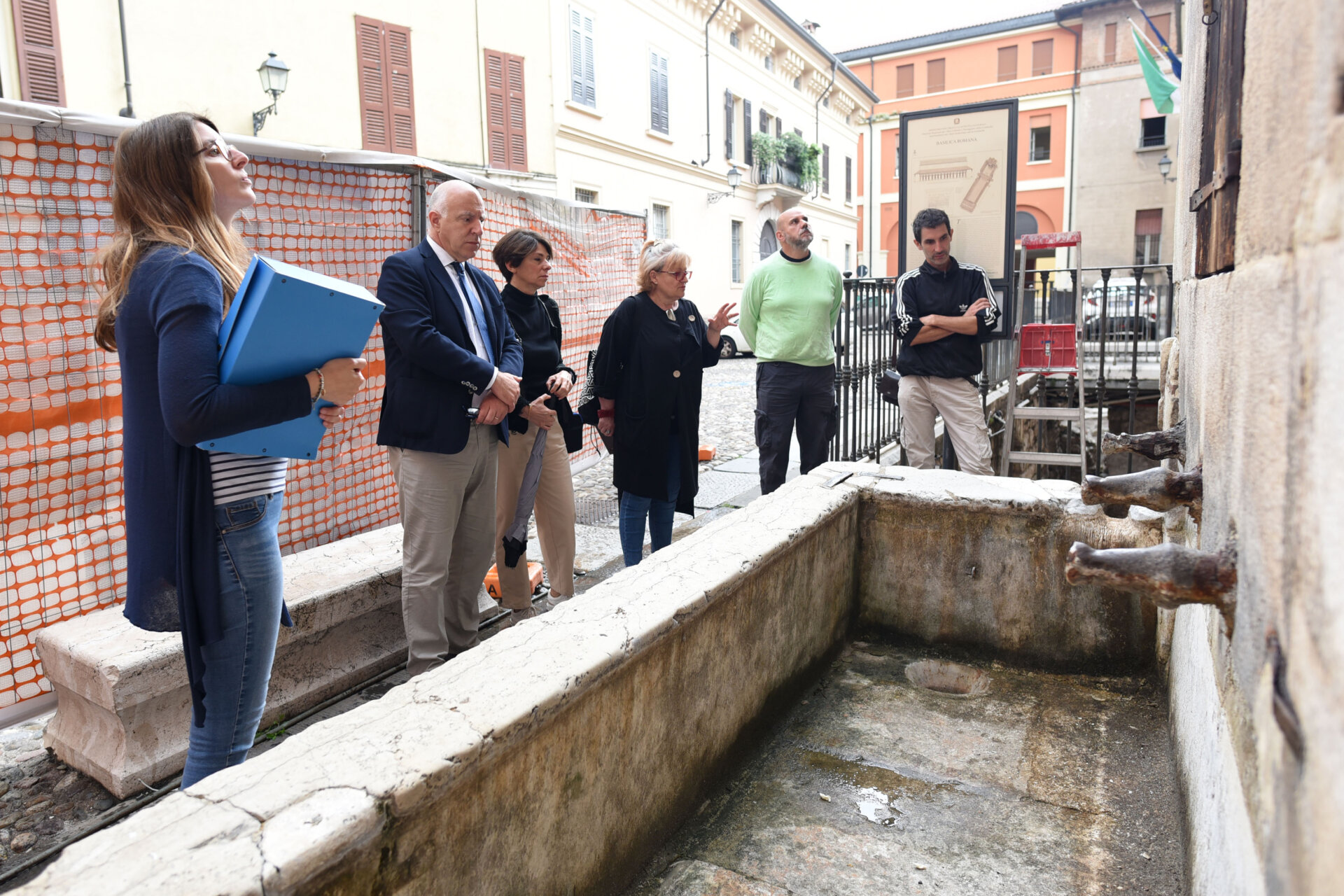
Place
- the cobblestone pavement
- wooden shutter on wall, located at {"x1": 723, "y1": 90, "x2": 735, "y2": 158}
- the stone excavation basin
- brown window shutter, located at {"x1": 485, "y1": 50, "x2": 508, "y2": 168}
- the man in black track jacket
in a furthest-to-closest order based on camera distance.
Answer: wooden shutter on wall, located at {"x1": 723, "y1": 90, "x2": 735, "y2": 158} < brown window shutter, located at {"x1": 485, "y1": 50, "x2": 508, "y2": 168} < the cobblestone pavement < the man in black track jacket < the stone excavation basin

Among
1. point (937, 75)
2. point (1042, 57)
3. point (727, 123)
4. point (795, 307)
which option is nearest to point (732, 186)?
point (727, 123)

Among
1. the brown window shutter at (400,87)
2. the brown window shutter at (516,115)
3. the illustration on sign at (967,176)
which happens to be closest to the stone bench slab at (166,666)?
the illustration on sign at (967,176)

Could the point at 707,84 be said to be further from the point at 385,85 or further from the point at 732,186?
the point at 385,85

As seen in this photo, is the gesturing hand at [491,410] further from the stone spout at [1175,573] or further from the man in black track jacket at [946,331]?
the man in black track jacket at [946,331]

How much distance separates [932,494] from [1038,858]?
4.75ft

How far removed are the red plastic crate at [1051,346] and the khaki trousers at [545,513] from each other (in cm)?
560

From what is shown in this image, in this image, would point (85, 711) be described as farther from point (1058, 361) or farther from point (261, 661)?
point (1058, 361)

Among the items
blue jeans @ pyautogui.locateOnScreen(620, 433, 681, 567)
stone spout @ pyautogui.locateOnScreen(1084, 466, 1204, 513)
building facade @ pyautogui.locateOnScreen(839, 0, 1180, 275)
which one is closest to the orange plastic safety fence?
blue jeans @ pyautogui.locateOnScreen(620, 433, 681, 567)

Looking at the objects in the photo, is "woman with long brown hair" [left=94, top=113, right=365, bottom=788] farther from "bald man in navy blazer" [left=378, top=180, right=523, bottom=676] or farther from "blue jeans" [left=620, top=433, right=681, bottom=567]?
"blue jeans" [left=620, top=433, right=681, bottom=567]

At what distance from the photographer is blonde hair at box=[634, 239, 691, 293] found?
160 inches

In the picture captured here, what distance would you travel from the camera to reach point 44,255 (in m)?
3.23

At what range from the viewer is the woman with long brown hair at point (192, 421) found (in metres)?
1.80

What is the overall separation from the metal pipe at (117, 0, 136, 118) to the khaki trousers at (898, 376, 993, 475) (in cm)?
940

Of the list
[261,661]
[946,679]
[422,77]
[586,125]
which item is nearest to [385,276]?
[261,661]
